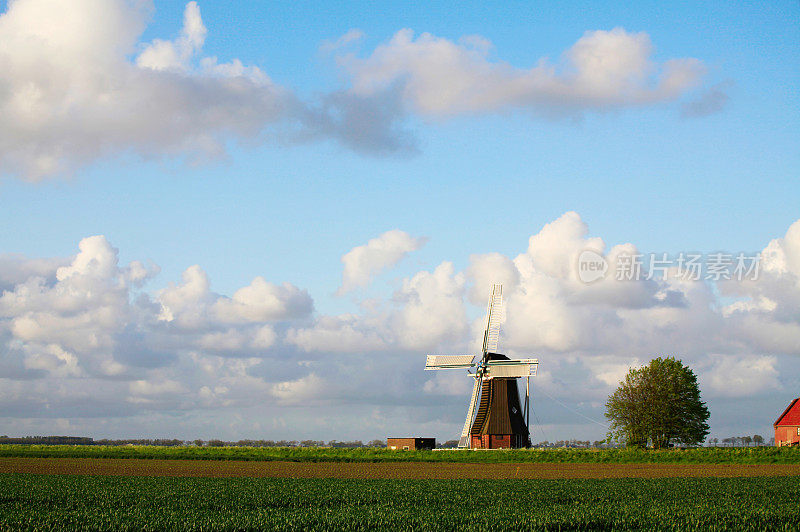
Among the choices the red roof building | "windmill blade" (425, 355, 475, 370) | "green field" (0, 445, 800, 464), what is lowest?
"green field" (0, 445, 800, 464)

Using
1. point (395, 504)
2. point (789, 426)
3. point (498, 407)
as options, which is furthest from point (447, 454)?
point (789, 426)

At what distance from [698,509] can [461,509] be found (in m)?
8.33

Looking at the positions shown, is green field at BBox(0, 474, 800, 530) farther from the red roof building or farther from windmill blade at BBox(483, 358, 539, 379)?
the red roof building

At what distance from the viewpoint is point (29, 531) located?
67.3ft

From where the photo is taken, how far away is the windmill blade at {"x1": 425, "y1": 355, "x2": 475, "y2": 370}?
8619 cm

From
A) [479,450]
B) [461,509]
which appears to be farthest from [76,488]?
[479,450]

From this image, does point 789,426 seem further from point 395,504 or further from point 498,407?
point 395,504

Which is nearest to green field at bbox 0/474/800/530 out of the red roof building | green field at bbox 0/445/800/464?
green field at bbox 0/445/800/464

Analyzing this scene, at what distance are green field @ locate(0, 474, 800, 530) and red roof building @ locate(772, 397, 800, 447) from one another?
178 feet

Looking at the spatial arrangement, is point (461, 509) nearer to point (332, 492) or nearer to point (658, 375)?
point (332, 492)

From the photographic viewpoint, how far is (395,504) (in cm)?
2902

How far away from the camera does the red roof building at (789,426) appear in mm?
90062

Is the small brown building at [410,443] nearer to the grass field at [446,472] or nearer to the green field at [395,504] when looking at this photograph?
the grass field at [446,472]

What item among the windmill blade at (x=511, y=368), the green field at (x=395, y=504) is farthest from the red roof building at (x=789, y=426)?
the green field at (x=395, y=504)
